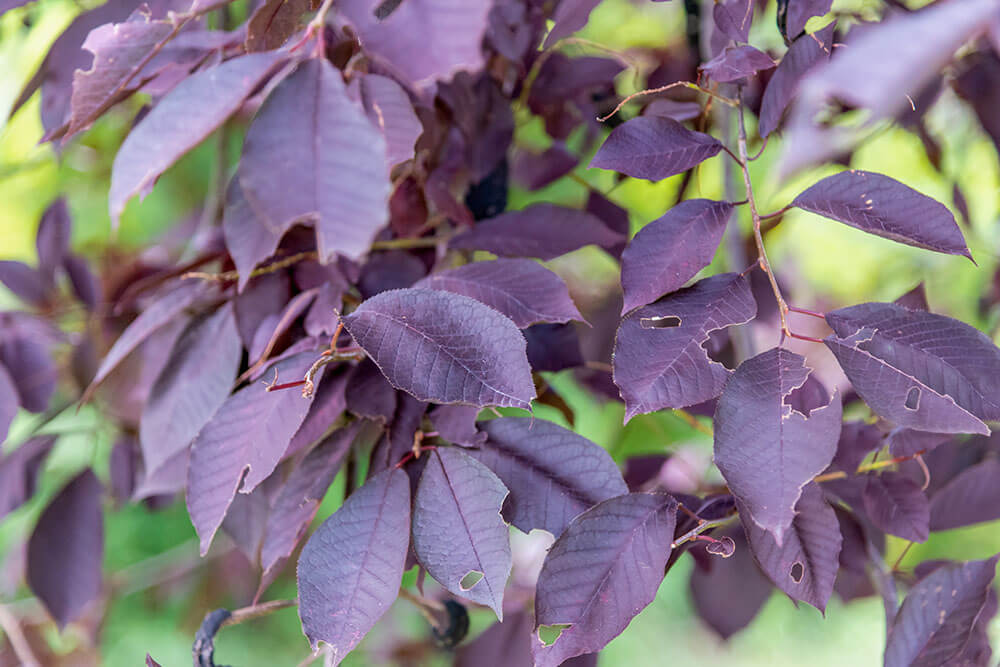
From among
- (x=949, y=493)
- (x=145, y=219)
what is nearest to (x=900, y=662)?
(x=949, y=493)

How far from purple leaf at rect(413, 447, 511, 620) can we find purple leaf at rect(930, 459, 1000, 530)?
0.46 m

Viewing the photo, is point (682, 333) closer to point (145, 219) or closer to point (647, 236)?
point (647, 236)

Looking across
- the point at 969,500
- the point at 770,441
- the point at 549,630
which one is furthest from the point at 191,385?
the point at 969,500

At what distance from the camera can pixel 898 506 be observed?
0.60 m

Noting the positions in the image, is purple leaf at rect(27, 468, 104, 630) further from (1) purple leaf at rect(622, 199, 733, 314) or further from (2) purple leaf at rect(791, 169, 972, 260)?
(2) purple leaf at rect(791, 169, 972, 260)

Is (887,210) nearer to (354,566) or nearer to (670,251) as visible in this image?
(670,251)

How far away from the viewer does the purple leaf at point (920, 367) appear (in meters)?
0.44

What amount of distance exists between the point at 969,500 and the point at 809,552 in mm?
308

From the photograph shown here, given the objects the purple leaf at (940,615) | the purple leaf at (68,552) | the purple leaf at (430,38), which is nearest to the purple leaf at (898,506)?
the purple leaf at (940,615)

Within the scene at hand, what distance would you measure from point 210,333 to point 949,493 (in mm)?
690

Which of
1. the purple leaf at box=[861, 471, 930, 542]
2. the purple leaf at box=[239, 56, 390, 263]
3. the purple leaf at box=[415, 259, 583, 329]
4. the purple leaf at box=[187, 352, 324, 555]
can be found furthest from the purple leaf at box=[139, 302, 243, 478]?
the purple leaf at box=[861, 471, 930, 542]

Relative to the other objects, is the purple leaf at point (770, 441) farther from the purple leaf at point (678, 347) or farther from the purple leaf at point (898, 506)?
the purple leaf at point (898, 506)

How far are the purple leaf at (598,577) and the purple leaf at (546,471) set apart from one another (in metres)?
0.03

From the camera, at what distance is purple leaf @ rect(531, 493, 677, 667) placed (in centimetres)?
47
